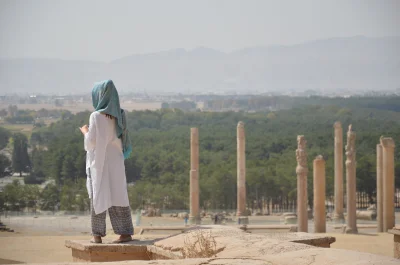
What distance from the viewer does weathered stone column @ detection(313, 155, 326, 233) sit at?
84.9 ft

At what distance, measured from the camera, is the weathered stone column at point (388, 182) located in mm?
25344

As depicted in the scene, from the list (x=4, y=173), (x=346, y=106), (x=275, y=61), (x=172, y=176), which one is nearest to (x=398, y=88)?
(x=346, y=106)

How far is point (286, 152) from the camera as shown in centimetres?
5497

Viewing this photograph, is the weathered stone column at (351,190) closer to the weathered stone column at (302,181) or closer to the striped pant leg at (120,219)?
the weathered stone column at (302,181)

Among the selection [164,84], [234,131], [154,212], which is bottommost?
[154,212]

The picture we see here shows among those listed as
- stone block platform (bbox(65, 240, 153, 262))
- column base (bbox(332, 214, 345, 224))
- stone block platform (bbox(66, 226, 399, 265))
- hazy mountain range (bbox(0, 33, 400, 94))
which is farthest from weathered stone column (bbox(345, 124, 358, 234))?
hazy mountain range (bbox(0, 33, 400, 94))

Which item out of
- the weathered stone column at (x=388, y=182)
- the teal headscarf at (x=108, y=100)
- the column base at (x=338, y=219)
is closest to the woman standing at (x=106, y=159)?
the teal headscarf at (x=108, y=100)

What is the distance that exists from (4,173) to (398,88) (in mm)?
38494

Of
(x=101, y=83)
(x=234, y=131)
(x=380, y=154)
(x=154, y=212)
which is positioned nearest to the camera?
(x=101, y=83)

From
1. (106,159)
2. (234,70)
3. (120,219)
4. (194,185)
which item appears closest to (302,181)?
(194,185)

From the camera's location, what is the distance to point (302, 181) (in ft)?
84.3

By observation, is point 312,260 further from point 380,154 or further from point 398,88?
point 398,88

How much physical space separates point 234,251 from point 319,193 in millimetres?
17536

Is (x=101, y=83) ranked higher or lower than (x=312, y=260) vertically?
higher
